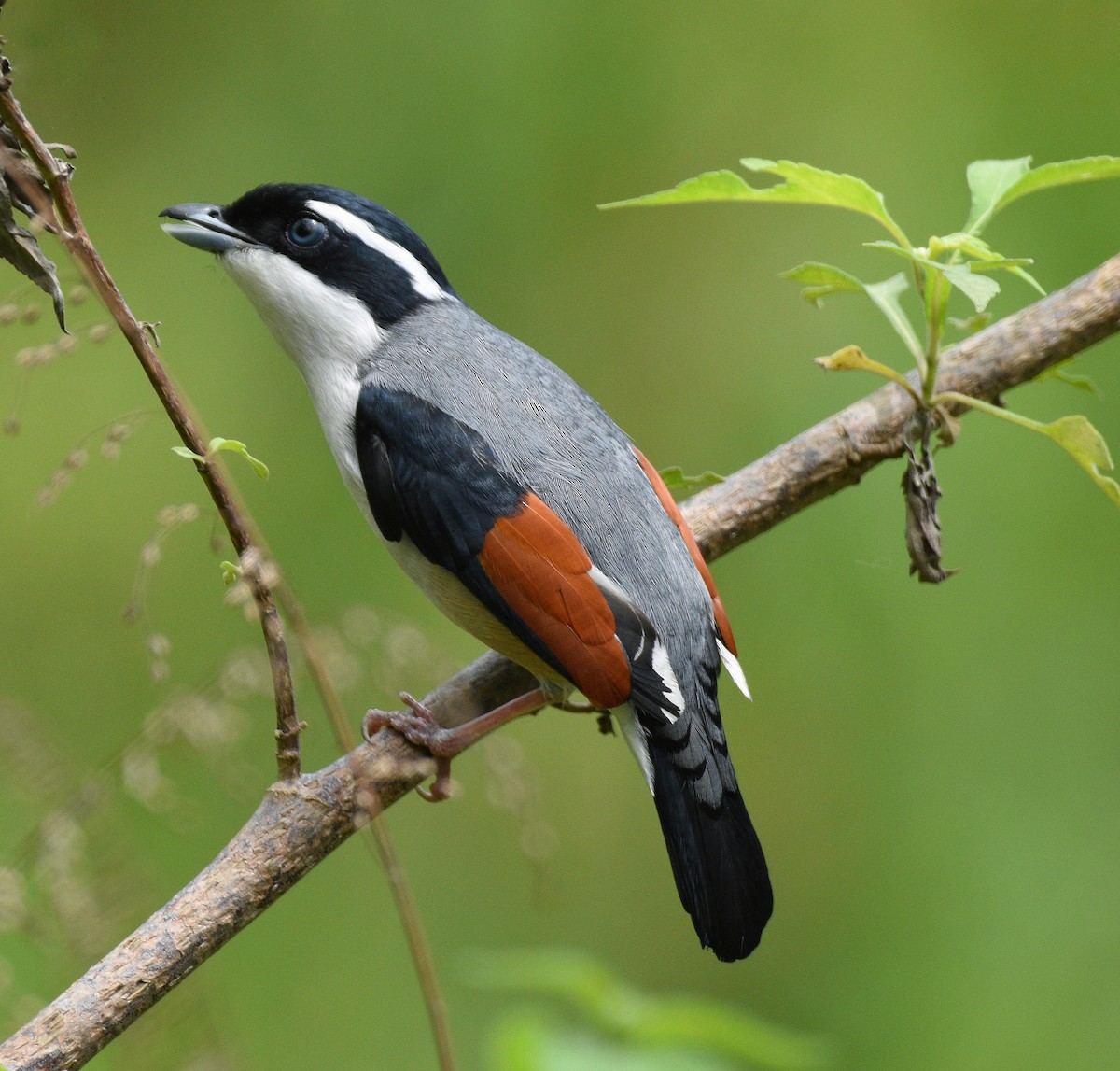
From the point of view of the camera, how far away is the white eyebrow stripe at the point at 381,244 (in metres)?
2.79

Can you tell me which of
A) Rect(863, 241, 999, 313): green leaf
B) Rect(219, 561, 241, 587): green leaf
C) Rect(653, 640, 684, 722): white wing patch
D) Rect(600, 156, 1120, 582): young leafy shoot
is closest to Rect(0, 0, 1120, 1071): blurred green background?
Rect(653, 640, 684, 722): white wing patch

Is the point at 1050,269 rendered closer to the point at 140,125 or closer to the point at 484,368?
the point at 484,368

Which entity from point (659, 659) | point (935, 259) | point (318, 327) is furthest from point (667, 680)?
point (318, 327)

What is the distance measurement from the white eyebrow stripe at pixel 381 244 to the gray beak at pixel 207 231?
6.9 inches

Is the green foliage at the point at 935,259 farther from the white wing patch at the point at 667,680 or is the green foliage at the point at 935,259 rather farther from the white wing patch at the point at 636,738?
the white wing patch at the point at 636,738

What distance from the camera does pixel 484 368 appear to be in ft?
8.70

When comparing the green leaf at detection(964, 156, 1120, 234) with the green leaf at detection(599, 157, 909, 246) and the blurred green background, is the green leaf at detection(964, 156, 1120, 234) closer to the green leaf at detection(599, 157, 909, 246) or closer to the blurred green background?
the green leaf at detection(599, 157, 909, 246)

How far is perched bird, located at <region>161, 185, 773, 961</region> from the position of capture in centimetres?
233

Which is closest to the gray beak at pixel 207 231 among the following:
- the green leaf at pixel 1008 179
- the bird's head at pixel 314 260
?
the bird's head at pixel 314 260

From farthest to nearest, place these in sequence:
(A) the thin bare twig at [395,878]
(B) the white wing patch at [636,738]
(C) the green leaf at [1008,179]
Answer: (B) the white wing patch at [636,738] → (C) the green leaf at [1008,179] → (A) the thin bare twig at [395,878]

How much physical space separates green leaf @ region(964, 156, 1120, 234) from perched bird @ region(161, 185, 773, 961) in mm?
821

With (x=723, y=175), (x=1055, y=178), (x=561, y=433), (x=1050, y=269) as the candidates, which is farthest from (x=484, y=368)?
(x=1050, y=269)

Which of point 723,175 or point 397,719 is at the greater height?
point 723,175

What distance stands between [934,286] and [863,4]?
12.1ft
